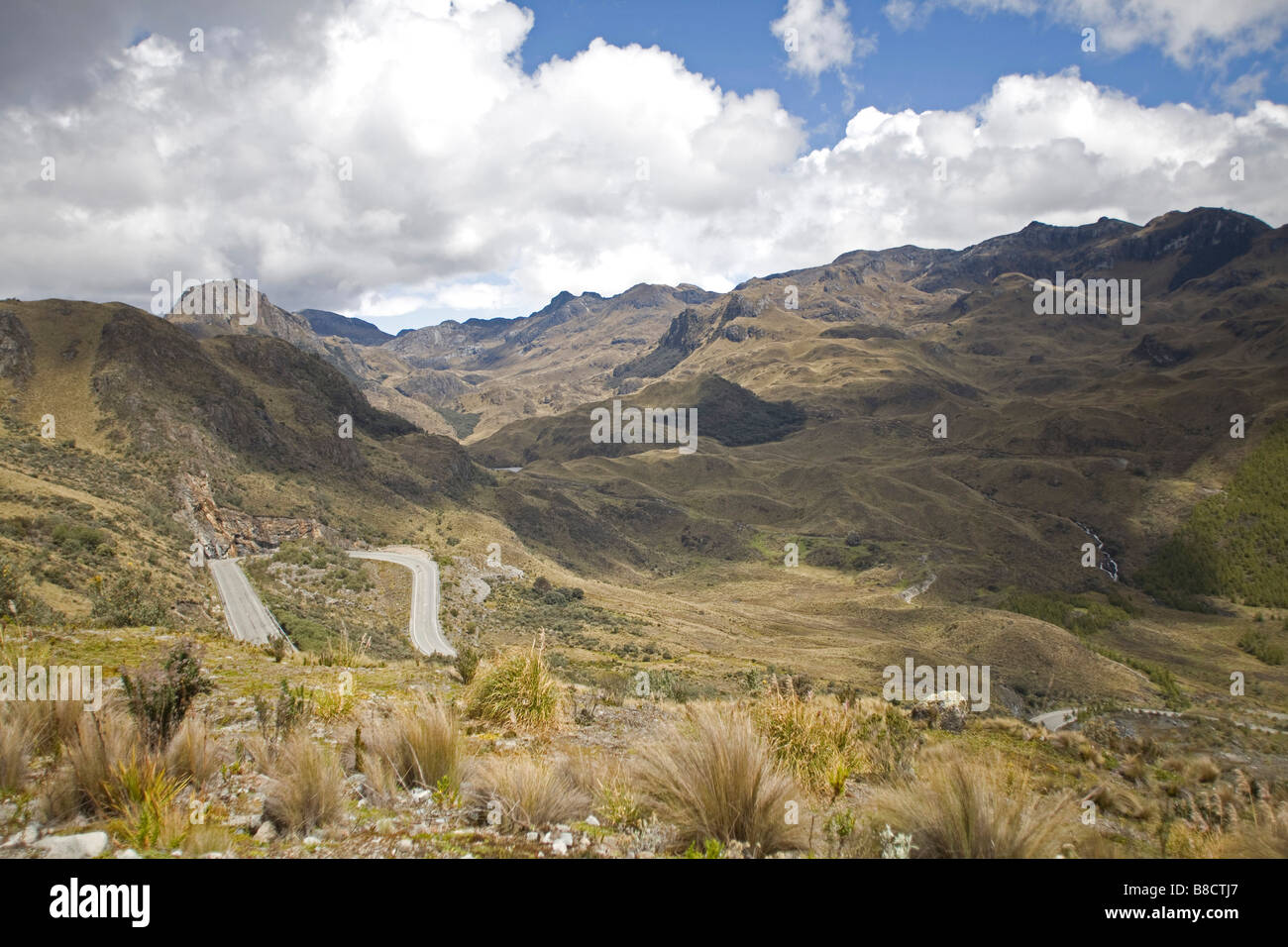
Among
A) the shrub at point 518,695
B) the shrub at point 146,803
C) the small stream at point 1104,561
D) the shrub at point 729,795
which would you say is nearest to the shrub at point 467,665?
the shrub at point 518,695

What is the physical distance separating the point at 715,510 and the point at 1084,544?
5840 centimetres

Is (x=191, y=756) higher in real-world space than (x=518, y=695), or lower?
higher

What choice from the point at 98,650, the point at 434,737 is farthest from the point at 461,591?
the point at 434,737

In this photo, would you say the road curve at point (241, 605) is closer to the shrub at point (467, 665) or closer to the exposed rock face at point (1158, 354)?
the shrub at point (467, 665)

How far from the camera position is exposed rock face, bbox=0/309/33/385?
50.6 meters

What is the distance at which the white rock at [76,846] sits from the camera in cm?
345

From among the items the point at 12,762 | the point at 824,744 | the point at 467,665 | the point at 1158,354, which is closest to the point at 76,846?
the point at 12,762

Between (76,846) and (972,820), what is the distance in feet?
17.4

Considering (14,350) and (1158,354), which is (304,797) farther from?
(1158,354)

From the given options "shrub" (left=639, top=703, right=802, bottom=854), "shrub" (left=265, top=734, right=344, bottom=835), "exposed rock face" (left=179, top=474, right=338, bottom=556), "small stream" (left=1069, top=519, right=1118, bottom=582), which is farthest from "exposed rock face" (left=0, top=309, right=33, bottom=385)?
"small stream" (left=1069, top=519, right=1118, bottom=582)

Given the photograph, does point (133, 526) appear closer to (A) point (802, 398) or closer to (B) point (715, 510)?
(B) point (715, 510)

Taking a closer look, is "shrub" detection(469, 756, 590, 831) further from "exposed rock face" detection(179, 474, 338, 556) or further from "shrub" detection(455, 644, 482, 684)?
"exposed rock face" detection(179, 474, 338, 556)

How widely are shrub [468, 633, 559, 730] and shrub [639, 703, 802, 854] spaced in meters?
3.50

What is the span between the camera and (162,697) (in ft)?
18.2
